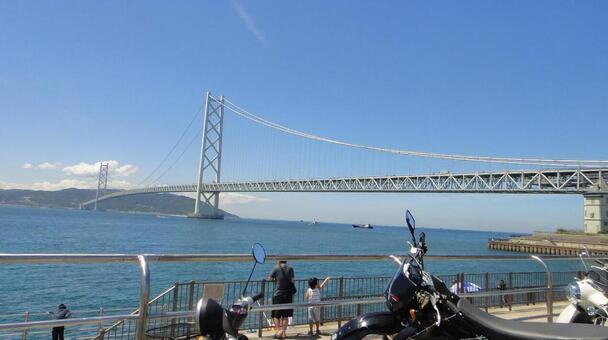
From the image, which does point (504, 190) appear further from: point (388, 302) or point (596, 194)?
point (388, 302)

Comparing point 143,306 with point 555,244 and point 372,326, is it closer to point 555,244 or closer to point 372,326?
point 372,326

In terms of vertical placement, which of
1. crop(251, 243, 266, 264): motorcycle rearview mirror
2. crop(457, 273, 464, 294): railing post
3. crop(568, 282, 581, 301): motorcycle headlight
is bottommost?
crop(457, 273, 464, 294): railing post

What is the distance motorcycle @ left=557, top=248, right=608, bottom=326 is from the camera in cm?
447

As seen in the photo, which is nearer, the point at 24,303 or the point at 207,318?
the point at 207,318

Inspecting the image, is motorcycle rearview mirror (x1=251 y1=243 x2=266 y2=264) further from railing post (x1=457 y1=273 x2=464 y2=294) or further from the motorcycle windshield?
railing post (x1=457 y1=273 x2=464 y2=294)

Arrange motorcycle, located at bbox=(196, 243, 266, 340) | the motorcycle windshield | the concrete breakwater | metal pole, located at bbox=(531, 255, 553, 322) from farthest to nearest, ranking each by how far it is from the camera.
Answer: the concrete breakwater < metal pole, located at bbox=(531, 255, 553, 322) < the motorcycle windshield < motorcycle, located at bbox=(196, 243, 266, 340)

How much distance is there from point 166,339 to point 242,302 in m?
0.93

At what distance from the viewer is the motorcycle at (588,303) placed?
4.47 m

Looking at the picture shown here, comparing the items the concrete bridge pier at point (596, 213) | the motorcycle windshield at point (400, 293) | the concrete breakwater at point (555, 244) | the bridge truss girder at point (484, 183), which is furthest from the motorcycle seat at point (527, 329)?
the concrete bridge pier at point (596, 213)

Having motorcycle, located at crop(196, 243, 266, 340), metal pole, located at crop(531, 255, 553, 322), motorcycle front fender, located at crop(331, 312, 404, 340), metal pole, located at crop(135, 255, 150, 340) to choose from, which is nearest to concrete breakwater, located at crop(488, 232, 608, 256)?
metal pole, located at crop(531, 255, 553, 322)

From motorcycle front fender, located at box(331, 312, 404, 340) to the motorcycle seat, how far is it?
1.47ft

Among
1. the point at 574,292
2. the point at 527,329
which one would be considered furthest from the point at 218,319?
the point at 574,292

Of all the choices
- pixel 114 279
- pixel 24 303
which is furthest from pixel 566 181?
pixel 24 303

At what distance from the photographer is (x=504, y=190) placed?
63.5m
